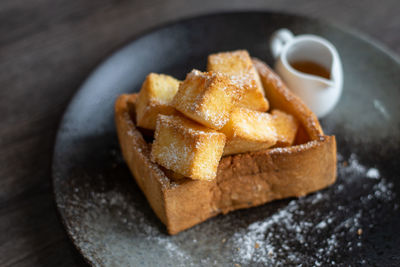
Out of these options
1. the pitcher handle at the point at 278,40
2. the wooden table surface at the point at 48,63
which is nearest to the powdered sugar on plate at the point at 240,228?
the wooden table surface at the point at 48,63

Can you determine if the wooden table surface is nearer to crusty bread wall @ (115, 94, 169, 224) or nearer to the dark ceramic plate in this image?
the dark ceramic plate

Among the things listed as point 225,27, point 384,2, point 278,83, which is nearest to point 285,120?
point 278,83

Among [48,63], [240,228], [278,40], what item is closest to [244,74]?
[278,40]

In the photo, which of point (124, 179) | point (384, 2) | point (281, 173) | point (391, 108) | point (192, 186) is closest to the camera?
point (192, 186)

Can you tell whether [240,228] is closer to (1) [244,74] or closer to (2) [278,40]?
(1) [244,74]

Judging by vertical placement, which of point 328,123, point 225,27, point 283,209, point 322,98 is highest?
point 225,27

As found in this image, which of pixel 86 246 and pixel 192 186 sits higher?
pixel 192 186

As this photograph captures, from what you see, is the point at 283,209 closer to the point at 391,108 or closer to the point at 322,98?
the point at 322,98

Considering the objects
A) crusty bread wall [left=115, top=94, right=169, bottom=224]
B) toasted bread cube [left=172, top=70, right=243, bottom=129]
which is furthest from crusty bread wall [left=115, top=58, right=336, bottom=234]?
toasted bread cube [left=172, top=70, right=243, bottom=129]
